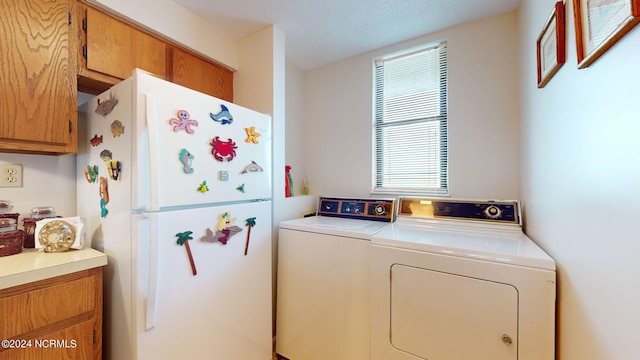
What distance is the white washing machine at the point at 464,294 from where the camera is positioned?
1.01 meters

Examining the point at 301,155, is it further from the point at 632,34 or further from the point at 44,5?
the point at 632,34

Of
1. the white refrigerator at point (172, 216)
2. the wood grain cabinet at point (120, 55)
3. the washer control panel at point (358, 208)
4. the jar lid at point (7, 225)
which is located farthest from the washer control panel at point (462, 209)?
the jar lid at point (7, 225)

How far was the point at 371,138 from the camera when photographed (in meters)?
2.30

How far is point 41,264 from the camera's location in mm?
1025

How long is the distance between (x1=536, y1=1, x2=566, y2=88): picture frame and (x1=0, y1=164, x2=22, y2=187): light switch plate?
260 centimetres

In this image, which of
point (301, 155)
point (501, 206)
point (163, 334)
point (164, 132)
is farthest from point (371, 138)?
point (163, 334)

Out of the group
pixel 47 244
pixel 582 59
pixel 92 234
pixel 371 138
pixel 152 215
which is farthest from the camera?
pixel 371 138

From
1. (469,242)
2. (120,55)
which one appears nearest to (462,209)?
(469,242)

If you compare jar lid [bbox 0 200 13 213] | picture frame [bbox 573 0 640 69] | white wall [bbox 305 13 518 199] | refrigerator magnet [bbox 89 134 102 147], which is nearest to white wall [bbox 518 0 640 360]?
picture frame [bbox 573 0 640 69]

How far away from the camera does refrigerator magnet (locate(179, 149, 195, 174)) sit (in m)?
1.21

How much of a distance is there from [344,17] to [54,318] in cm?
234

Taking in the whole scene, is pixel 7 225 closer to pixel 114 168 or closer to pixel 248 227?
pixel 114 168

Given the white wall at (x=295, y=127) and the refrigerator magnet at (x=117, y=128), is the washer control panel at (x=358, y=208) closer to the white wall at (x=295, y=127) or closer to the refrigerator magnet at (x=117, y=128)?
the white wall at (x=295, y=127)

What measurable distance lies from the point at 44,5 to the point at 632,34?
2.20 metres
